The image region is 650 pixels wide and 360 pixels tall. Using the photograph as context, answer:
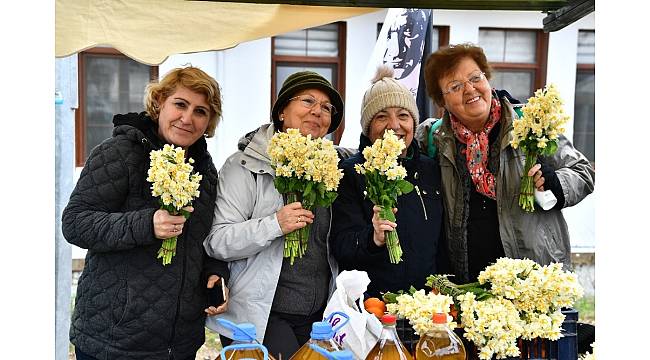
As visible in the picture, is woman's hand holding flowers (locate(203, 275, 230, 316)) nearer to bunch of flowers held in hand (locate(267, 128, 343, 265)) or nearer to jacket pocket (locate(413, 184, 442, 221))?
bunch of flowers held in hand (locate(267, 128, 343, 265))

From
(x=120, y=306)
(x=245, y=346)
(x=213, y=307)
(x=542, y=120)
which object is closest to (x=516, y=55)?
(x=542, y=120)

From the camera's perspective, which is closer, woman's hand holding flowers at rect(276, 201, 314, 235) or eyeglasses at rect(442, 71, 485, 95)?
woman's hand holding flowers at rect(276, 201, 314, 235)

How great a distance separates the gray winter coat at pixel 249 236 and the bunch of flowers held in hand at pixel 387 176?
398 millimetres

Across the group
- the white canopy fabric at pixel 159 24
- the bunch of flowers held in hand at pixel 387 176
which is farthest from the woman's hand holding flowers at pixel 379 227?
the white canopy fabric at pixel 159 24

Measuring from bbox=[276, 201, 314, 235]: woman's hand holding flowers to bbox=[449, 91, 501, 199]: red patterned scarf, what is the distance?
0.88 meters

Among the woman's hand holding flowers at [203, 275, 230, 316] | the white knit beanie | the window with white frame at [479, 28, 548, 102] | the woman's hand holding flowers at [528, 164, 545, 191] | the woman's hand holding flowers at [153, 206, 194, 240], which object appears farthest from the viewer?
the window with white frame at [479, 28, 548, 102]

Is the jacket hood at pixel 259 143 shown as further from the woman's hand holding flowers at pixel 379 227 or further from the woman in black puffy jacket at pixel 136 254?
the woman's hand holding flowers at pixel 379 227

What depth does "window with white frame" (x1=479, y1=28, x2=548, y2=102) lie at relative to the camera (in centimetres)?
970

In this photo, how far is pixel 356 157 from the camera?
322 centimetres

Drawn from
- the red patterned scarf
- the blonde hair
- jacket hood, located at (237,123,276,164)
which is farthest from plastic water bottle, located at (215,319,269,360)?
the red patterned scarf

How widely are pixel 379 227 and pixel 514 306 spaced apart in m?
0.64
